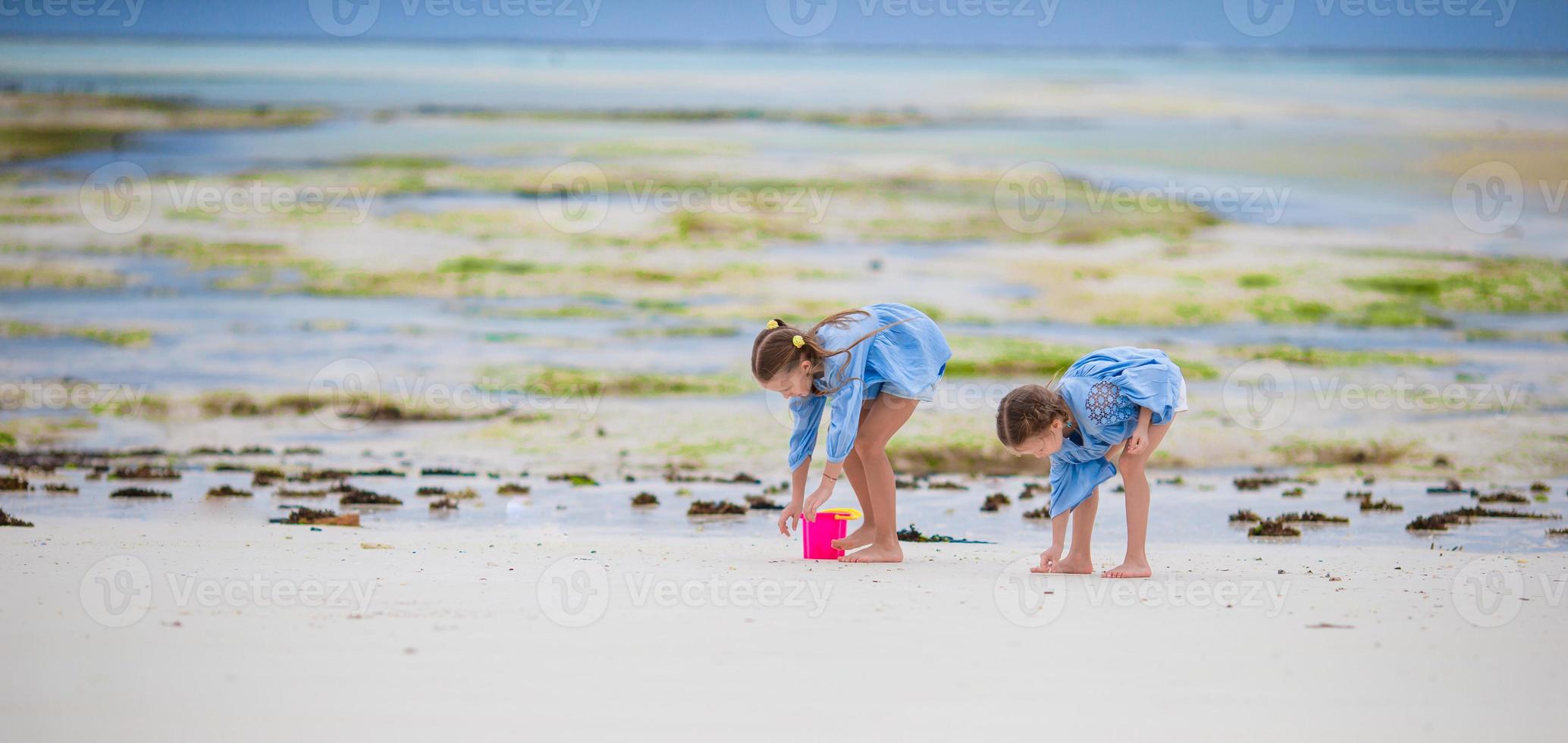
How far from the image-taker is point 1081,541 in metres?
7.04

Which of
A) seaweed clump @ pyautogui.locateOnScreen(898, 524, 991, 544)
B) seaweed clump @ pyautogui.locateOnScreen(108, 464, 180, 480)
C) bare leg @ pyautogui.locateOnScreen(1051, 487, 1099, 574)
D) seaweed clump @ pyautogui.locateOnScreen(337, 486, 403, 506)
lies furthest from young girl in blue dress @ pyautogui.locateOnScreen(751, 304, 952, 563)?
seaweed clump @ pyautogui.locateOnScreen(108, 464, 180, 480)

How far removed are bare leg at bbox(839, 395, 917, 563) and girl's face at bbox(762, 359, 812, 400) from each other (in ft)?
1.31

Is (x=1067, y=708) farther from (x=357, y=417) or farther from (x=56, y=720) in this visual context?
(x=357, y=417)

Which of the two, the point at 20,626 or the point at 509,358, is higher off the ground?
the point at 509,358

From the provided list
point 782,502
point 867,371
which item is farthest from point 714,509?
point 867,371

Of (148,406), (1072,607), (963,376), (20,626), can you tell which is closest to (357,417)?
(148,406)

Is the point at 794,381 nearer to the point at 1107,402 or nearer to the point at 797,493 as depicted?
the point at 797,493

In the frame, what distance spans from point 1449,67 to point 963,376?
10682cm

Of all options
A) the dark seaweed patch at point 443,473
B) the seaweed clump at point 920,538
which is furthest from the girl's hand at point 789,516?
the dark seaweed patch at point 443,473

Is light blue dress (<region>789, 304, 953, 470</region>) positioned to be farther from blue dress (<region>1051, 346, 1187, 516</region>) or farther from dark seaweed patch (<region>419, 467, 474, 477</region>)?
dark seaweed patch (<region>419, 467, 474, 477</region>)

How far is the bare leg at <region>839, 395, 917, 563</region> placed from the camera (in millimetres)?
7074

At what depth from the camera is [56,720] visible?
4555 mm

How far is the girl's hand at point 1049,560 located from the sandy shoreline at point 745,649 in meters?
0.22

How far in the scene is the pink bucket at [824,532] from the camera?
7.54m
